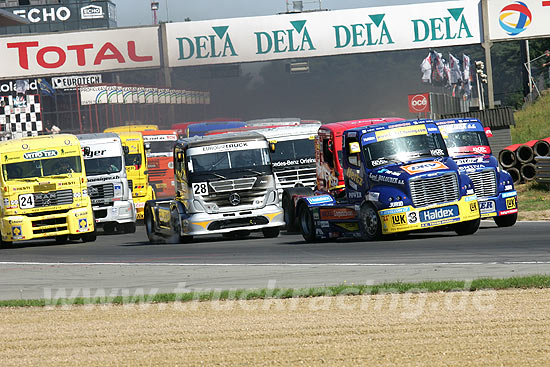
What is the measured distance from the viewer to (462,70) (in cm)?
6925

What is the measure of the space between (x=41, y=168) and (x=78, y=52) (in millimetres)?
27180

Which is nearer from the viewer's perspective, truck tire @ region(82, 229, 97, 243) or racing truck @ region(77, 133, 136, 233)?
truck tire @ region(82, 229, 97, 243)

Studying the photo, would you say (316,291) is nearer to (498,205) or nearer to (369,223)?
(369,223)

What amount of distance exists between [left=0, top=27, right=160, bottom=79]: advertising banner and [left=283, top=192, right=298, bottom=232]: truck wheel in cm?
2764

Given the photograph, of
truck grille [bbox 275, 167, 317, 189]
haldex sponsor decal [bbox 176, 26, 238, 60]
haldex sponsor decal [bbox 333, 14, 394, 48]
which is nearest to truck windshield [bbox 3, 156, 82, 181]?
truck grille [bbox 275, 167, 317, 189]

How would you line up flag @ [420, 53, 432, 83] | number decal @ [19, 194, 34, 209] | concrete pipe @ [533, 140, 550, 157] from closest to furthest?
number decal @ [19, 194, 34, 209] < concrete pipe @ [533, 140, 550, 157] < flag @ [420, 53, 432, 83]

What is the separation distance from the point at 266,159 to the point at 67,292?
7968 millimetres

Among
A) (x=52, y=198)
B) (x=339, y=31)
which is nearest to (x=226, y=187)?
(x=52, y=198)

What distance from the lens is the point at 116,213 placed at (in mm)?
24734

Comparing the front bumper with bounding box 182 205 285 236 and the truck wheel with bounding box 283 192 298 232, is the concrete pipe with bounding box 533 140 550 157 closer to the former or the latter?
the truck wheel with bounding box 283 192 298 232

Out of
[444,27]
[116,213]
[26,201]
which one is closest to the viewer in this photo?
[26,201]

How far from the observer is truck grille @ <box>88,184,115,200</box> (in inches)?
966

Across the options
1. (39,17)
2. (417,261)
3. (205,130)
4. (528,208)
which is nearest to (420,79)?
(205,130)

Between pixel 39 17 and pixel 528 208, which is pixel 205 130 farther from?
pixel 39 17
